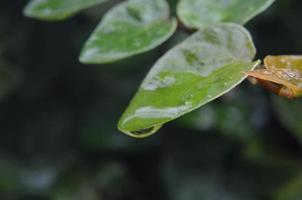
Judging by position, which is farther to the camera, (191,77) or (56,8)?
(56,8)

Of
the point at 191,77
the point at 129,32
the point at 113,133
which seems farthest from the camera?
the point at 113,133

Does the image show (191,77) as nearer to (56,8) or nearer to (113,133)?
(56,8)

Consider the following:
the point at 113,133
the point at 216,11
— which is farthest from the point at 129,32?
the point at 113,133

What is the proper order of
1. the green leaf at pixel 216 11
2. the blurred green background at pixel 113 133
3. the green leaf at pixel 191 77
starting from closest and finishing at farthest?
the green leaf at pixel 191 77 → the green leaf at pixel 216 11 → the blurred green background at pixel 113 133

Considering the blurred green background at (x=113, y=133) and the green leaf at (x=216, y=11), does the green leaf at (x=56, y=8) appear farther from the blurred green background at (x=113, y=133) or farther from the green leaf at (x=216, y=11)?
the blurred green background at (x=113, y=133)

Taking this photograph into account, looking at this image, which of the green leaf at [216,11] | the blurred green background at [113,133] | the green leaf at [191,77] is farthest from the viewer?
the blurred green background at [113,133]

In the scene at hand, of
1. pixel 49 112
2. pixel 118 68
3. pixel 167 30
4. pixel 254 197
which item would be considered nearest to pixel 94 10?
pixel 118 68

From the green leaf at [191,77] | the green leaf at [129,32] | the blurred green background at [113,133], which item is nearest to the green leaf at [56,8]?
the green leaf at [129,32]

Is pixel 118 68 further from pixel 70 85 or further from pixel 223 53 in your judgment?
pixel 223 53
